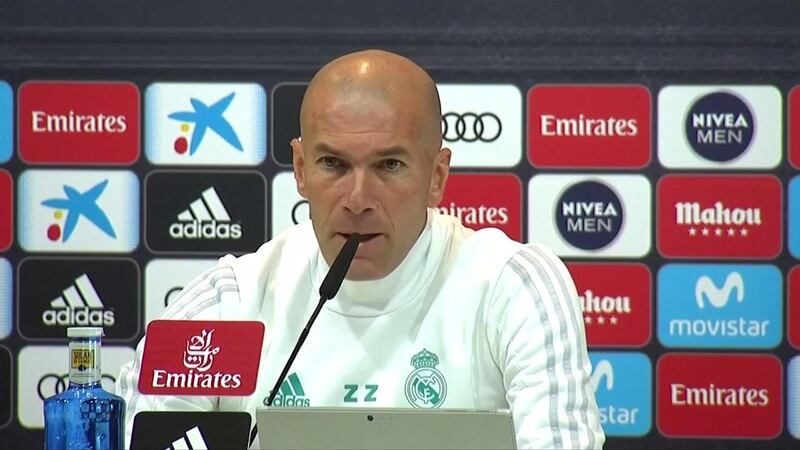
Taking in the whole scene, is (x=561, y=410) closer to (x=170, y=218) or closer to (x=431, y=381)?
(x=431, y=381)

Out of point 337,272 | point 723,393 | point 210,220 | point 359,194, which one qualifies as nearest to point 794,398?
point 723,393

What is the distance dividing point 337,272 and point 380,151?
28 cm

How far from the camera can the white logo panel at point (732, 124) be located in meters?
2.93

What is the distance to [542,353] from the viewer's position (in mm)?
1809

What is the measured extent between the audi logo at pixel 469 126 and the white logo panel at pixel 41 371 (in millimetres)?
975

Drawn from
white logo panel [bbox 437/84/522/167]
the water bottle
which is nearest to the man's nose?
the water bottle

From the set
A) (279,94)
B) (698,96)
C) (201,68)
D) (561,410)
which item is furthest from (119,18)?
(561,410)

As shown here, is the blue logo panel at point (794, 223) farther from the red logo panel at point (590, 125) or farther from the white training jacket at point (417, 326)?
the white training jacket at point (417, 326)

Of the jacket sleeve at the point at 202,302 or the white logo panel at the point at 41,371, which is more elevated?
the jacket sleeve at the point at 202,302

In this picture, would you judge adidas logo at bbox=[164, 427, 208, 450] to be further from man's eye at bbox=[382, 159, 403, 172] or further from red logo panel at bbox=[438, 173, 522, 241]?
red logo panel at bbox=[438, 173, 522, 241]

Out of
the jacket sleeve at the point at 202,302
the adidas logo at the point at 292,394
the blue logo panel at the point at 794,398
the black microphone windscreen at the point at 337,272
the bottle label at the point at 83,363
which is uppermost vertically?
the black microphone windscreen at the point at 337,272

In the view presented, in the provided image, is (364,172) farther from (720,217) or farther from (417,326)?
(720,217)

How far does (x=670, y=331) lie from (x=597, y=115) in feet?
1.83

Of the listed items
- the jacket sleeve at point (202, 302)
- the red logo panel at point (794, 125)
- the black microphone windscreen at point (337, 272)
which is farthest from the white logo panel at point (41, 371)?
the red logo panel at point (794, 125)
